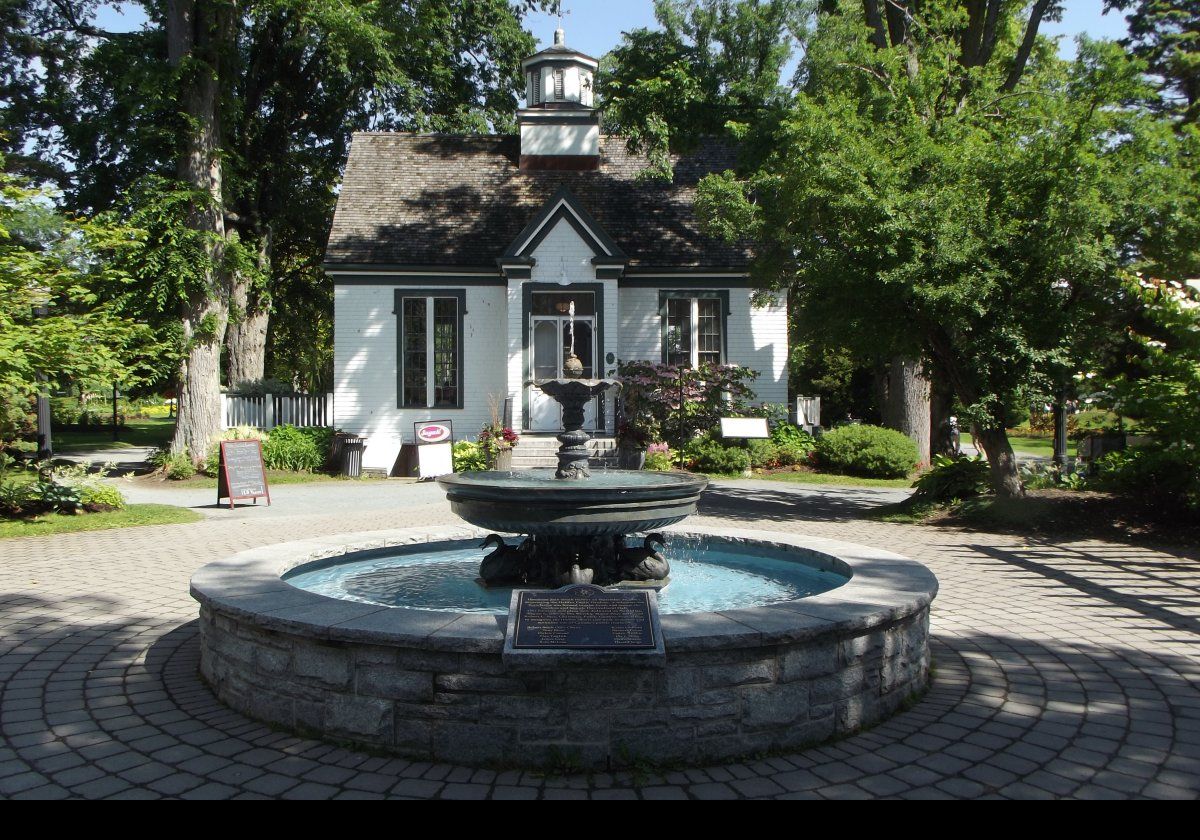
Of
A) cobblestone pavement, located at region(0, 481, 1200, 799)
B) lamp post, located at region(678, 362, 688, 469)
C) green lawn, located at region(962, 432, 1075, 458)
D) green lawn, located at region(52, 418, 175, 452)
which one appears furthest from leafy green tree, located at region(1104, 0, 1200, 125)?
green lawn, located at region(52, 418, 175, 452)

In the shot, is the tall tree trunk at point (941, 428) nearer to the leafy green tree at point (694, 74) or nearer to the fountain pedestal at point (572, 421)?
the leafy green tree at point (694, 74)

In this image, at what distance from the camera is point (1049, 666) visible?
5.82m

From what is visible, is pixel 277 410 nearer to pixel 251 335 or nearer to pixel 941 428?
pixel 251 335

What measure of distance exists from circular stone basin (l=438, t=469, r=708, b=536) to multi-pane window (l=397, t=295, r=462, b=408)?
1613 cm

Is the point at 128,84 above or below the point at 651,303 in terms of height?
above

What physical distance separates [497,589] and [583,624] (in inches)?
107

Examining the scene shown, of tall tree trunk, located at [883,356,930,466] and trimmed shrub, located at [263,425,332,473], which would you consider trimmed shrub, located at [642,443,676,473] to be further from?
trimmed shrub, located at [263,425,332,473]

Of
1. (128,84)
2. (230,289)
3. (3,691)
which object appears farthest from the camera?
(230,289)

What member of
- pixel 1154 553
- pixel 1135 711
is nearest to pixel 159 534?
pixel 1135 711

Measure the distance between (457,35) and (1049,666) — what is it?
27.3 meters

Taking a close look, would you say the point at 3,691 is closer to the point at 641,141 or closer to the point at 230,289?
the point at 230,289

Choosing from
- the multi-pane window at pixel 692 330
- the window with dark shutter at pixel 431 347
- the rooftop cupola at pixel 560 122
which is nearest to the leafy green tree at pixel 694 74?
the rooftop cupola at pixel 560 122

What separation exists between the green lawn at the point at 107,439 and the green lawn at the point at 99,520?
14.8 m

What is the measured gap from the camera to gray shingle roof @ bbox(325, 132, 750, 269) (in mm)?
22453
